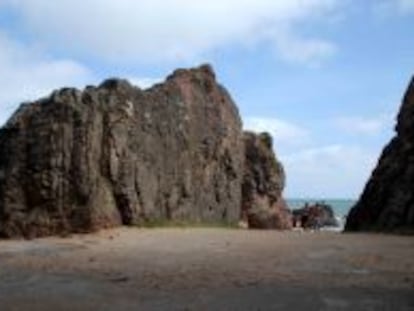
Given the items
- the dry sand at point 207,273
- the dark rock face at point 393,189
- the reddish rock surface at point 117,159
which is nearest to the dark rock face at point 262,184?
the reddish rock surface at point 117,159

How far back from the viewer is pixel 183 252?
18.9 meters

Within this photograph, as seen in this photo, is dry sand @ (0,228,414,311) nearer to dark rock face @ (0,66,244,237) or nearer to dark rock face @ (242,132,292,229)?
dark rock face @ (0,66,244,237)

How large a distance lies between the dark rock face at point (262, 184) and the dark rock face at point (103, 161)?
8.21 meters

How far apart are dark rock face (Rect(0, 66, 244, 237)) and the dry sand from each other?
1517 mm

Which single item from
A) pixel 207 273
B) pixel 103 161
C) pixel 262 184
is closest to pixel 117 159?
pixel 103 161

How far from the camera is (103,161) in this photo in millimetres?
24891

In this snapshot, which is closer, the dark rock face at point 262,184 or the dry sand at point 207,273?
the dry sand at point 207,273

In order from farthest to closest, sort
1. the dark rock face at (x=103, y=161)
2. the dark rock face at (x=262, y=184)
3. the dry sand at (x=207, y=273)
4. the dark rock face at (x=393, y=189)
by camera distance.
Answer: the dark rock face at (x=262, y=184), the dark rock face at (x=393, y=189), the dark rock face at (x=103, y=161), the dry sand at (x=207, y=273)

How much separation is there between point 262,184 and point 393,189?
1253 centimetres

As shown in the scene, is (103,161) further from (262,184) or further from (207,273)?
(262,184)

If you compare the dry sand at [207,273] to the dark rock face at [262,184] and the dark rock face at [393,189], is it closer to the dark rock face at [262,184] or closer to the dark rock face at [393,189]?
the dark rock face at [393,189]

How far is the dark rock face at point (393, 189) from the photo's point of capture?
83.8ft

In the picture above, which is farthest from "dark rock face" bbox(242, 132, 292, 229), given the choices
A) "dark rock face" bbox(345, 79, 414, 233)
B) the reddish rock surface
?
"dark rock face" bbox(345, 79, 414, 233)

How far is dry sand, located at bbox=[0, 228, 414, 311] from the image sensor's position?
1223 centimetres
